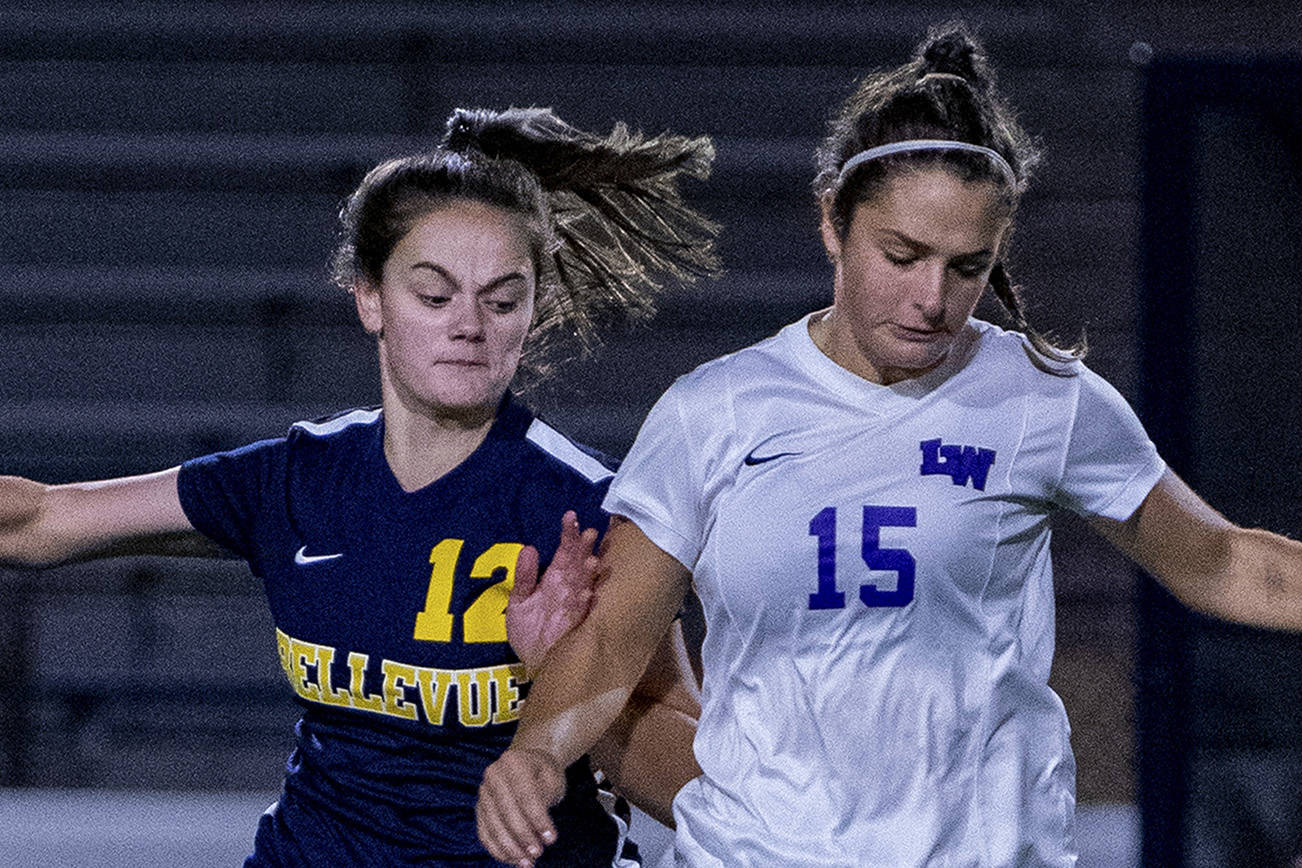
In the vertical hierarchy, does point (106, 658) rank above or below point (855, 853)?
below

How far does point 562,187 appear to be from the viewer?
66.8 inches

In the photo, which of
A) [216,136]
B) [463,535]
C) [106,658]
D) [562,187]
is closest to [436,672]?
[463,535]

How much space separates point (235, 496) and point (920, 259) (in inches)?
28.6

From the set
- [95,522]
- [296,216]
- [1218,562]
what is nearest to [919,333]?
[1218,562]

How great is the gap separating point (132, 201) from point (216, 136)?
0.93 ft

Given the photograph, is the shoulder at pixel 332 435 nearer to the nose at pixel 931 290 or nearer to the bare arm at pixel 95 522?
the bare arm at pixel 95 522

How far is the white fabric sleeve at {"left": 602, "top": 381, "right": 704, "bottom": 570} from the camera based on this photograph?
1.27 metres

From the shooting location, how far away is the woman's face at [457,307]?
4.80 feet

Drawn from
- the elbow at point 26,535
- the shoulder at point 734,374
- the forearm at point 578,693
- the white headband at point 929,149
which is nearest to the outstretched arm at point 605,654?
the forearm at point 578,693

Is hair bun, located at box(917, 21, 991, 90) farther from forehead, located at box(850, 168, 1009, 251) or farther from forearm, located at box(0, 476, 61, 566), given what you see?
forearm, located at box(0, 476, 61, 566)

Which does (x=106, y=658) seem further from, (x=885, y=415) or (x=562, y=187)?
(x=885, y=415)

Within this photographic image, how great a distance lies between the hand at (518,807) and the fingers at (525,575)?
0.22 meters

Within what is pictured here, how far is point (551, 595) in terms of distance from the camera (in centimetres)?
139

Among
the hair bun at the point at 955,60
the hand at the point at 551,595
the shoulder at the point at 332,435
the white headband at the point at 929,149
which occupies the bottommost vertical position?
the hand at the point at 551,595
